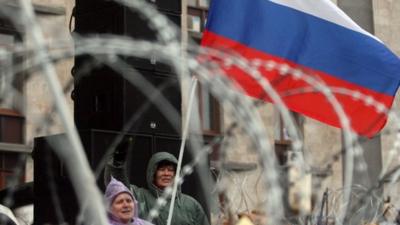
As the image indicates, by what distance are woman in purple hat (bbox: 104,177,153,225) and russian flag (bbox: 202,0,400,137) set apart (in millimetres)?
3291

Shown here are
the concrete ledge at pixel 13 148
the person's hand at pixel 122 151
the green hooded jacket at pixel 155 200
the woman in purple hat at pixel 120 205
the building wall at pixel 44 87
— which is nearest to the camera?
the woman in purple hat at pixel 120 205

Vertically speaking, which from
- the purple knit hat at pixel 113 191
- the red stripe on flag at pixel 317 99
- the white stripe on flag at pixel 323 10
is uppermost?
the white stripe on flag at pixel 323 10

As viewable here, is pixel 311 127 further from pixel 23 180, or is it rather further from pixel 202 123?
pixel 23 180

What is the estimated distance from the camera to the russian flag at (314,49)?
12.6 meters

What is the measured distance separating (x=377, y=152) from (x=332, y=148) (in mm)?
882

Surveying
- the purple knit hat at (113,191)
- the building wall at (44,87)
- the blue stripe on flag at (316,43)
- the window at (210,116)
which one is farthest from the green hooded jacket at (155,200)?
→ the window at (210,116)

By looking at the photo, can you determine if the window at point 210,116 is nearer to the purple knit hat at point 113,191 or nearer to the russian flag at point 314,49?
the russian flag at point 314,49

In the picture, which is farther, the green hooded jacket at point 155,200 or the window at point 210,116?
the window at point 210,116

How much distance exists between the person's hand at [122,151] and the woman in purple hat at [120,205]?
1177 mm

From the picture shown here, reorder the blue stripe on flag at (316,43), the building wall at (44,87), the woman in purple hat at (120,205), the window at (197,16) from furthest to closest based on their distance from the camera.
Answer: the window at (197,16) < the building wall at (44,87) < the blue stripe on flag at (316,43) < the woman in purple hat at (120,205)

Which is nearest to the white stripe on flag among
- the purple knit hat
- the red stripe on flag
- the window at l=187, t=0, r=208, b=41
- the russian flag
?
the russian flag

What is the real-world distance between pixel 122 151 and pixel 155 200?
583mm

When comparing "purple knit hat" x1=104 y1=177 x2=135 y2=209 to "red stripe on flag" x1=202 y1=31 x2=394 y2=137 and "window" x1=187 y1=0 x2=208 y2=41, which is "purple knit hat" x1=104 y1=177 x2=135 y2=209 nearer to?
"red stripe on flag" x1=202 y1=31 x2=394 y2=137

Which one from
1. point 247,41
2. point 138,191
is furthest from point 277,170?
point 247,41
